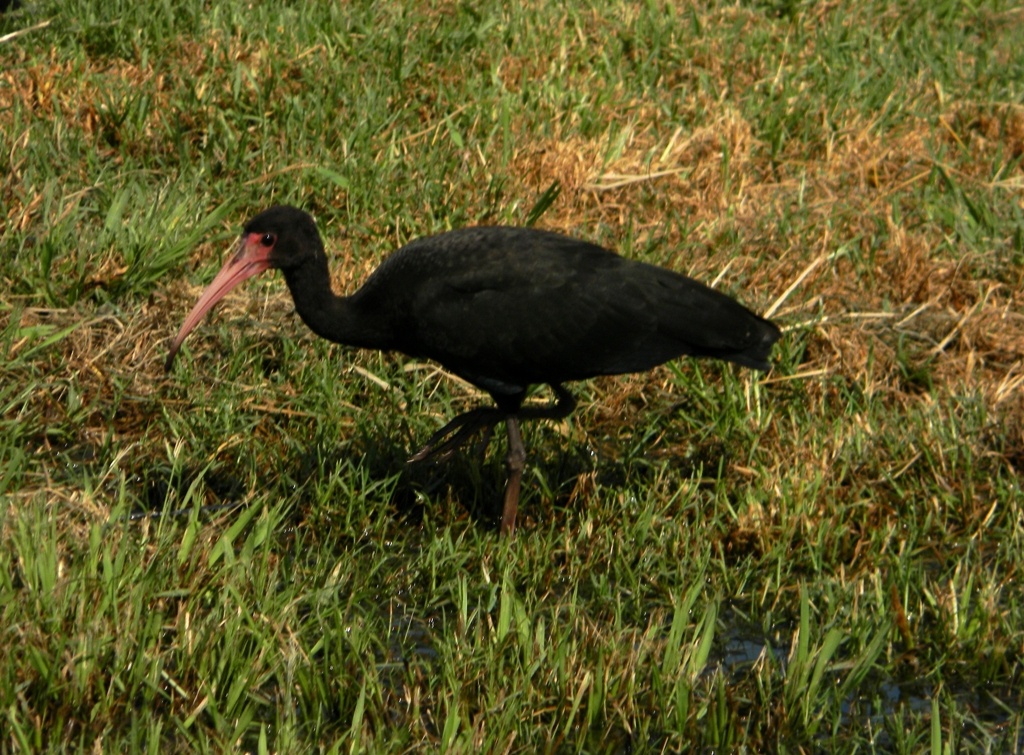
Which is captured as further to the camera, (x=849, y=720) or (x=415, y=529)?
(x=415, y=529)

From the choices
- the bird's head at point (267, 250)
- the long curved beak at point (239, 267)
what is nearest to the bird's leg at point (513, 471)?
the bird's head at point (267, 250)

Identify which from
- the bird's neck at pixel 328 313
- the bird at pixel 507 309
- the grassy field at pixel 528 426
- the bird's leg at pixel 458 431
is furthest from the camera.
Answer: the bird's leg at pixel 458 431

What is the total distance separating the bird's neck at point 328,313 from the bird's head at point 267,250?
0.12 ft

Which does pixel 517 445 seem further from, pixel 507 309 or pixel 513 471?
pixel 507 309

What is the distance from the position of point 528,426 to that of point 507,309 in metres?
0.84

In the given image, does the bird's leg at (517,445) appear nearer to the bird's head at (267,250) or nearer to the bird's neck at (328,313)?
the bird's neck at (328,313)

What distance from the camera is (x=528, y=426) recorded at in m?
5.54

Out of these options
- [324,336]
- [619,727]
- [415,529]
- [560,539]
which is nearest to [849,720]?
[619,727]

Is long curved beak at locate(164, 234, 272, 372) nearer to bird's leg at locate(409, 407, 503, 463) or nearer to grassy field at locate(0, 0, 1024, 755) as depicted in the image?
grassy field at locate(0, 0, 1024, 755)

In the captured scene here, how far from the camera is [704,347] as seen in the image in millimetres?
4863

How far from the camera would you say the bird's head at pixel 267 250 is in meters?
4.88

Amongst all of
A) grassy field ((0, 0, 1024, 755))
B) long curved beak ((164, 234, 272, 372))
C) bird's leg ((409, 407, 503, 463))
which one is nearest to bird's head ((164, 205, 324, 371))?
long curved beak ((164, 234, 272, 372))

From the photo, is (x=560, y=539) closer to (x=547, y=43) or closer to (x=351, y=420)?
(x=351, y=420)

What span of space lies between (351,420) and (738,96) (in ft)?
10.4
